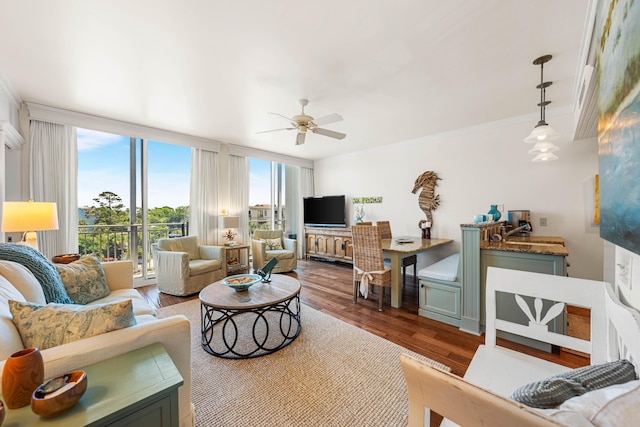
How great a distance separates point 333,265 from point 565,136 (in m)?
4.43

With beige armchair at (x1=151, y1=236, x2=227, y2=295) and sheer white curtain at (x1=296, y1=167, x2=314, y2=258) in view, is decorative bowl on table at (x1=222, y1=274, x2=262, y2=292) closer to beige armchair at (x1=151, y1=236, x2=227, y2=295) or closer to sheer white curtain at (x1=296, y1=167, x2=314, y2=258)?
beige armchair at (x1=151, y1=236, x2=227, y2=295)

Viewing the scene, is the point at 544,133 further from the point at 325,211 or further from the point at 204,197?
the point at 204,197

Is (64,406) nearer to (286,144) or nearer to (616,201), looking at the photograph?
(616,201)

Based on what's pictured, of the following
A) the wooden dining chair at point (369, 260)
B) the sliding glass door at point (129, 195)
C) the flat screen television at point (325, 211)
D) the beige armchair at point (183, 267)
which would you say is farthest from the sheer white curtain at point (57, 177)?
the flat screen television at point (325, 211)

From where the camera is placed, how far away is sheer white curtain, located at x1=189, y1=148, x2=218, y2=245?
4602 millimetres

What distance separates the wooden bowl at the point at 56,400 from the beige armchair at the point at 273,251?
383 cm

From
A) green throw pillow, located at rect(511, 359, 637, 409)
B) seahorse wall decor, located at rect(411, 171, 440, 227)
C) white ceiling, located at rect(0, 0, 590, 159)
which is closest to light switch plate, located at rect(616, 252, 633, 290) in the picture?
green throw pillow, located at rect(511, 359, 637, 409)

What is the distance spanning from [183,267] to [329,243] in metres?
3.13

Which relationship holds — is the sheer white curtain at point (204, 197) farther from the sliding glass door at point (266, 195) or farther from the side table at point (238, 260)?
the sliding glass door at point (266, 195)

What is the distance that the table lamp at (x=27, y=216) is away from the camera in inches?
88.0

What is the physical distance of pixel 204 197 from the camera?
4.71 meters

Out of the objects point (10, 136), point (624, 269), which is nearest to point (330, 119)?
point (624, 269)

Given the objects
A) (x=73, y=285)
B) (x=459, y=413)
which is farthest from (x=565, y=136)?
(x=73, y=285)

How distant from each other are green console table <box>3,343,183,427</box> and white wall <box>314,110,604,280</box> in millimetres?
4355
